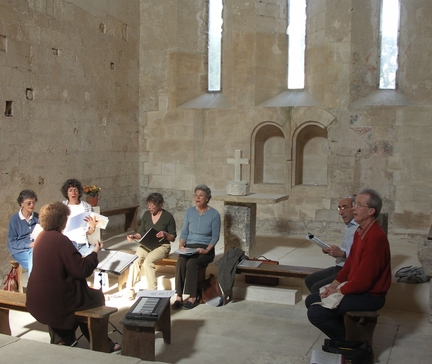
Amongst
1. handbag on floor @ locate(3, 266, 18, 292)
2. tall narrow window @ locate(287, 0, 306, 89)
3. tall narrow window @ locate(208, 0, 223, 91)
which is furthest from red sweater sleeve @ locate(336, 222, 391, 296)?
tall narrow window @ locate(208, 0, 223, 91)

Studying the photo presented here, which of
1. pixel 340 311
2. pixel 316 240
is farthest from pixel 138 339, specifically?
pixel 316 240

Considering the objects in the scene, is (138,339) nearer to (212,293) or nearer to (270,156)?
(212,293)

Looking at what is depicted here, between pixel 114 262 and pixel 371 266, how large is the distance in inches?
101

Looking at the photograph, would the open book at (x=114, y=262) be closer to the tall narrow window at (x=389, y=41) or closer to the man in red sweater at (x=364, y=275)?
the man in red sweater at (x=364, y=275)

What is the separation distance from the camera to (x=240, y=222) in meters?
6.56

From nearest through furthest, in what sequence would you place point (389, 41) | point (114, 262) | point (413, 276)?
point (114, 262), point (413, 276), point (389, 41)

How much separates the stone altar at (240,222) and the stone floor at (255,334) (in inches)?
43.7

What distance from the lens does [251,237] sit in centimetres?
657

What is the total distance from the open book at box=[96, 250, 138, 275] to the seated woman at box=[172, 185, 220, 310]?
1.89ft

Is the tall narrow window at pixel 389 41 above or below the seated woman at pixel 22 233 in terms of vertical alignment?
above

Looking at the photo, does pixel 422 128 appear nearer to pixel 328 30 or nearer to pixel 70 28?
pixel 328 30

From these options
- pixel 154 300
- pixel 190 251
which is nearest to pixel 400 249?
pixel 190 251

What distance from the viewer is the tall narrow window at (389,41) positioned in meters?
8.26

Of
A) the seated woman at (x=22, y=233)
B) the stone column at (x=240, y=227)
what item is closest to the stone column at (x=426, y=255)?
the stone column at (x=240, y=227)
